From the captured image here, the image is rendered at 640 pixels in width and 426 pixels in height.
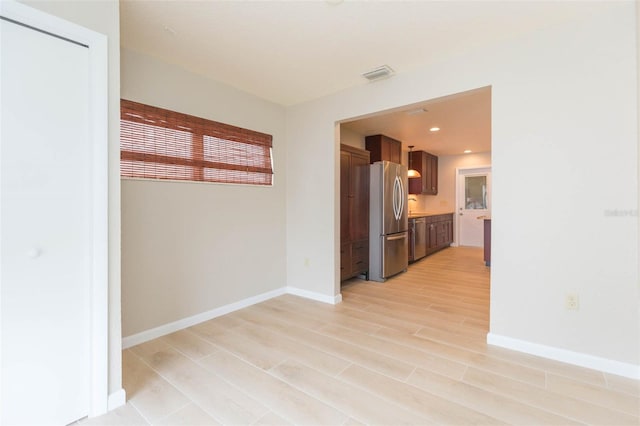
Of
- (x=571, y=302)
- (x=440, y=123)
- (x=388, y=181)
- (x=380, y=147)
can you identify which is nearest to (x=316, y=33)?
(x=388, y=181)

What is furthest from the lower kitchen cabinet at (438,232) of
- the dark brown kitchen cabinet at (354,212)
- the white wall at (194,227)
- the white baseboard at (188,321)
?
the white baseboard at (188,321)

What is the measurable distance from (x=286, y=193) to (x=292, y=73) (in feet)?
5.01

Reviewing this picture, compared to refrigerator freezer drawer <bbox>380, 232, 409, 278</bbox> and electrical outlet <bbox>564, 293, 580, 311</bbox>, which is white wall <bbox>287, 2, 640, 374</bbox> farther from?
refrigerator freezer drawer <bbox>380, 232, 409, 278</bbox>

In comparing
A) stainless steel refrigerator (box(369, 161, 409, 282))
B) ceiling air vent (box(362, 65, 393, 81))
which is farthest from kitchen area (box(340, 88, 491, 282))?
ceiling air vent (box(362, 65, 393, 81))

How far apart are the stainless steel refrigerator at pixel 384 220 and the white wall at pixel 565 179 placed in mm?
1825

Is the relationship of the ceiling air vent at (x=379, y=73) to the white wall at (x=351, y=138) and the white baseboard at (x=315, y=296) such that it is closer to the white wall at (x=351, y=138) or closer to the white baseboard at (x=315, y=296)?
the white wall at (x=351, y=138)

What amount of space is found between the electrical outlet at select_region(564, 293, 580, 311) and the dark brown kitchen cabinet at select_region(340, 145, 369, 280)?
2.42 meters

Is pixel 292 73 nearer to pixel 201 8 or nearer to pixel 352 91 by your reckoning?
pixel 352 91

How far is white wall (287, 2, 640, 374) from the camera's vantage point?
1951mm

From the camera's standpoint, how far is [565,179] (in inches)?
84.1

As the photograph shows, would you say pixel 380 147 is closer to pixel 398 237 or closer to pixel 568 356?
pixel 398 237

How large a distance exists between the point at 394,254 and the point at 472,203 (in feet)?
14.5

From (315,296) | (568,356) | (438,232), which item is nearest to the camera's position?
(568,356)

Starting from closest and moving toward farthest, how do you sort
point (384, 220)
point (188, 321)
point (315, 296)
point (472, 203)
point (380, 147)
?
point (188, 321) < point (315, 296) < point (384, 220) < point (380, 147) < point (472, 203)
